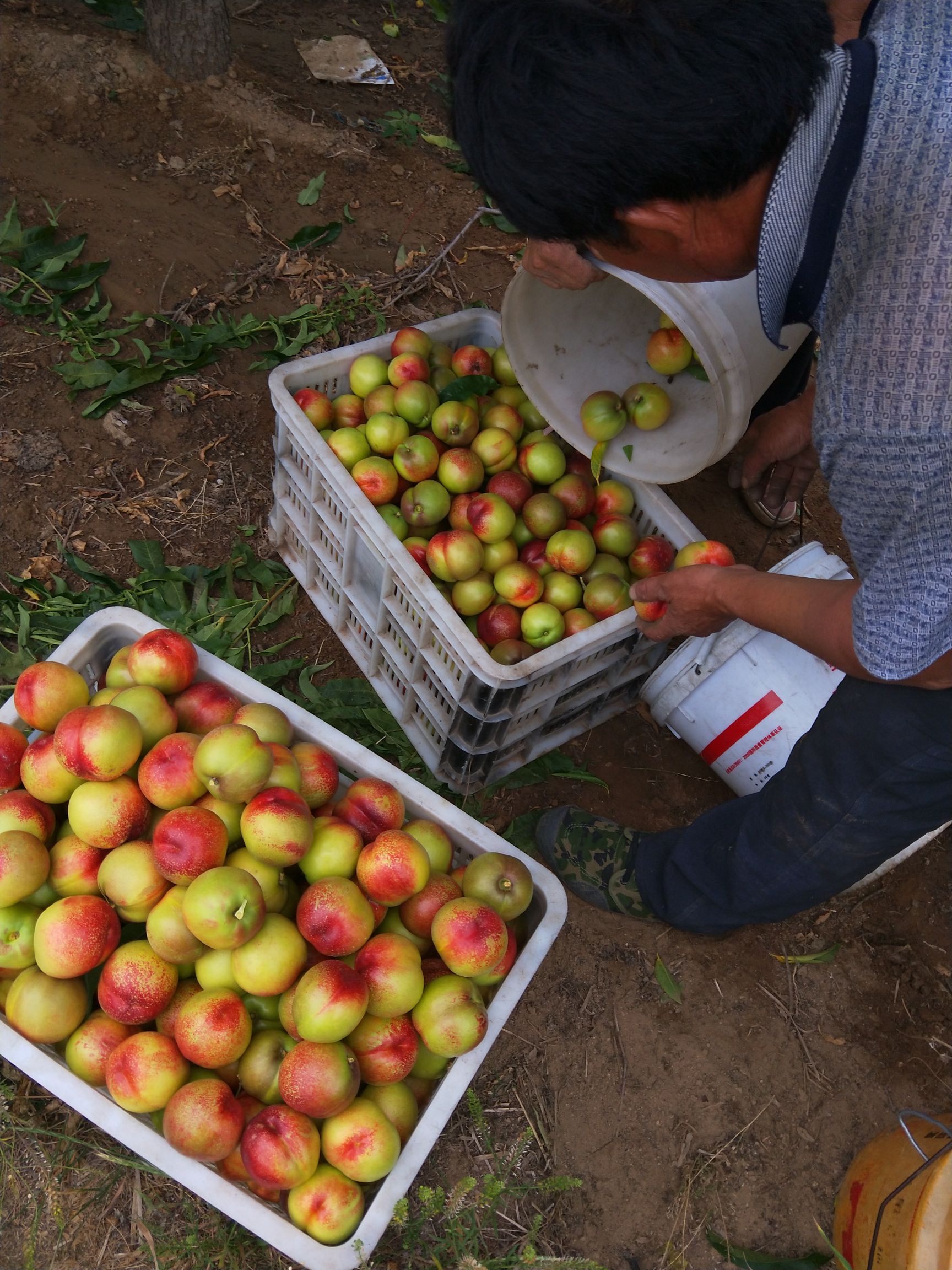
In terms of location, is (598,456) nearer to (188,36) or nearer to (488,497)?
(488,497)

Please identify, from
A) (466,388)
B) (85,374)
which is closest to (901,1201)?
(466,388)

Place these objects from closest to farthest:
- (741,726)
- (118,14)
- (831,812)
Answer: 1. (831,812)
2. (741,726)
3. (118,14)

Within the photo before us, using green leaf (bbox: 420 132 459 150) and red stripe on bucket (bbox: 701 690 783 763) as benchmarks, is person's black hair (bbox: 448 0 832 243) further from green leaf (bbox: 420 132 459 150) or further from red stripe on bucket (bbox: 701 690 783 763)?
green leaf (bbox: 420 132 459 150)

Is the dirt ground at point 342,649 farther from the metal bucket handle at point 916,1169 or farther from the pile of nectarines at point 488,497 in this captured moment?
the pile of nectarines at point 488,497

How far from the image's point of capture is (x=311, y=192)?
4.39 meters

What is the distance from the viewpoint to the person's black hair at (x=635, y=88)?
1337mm

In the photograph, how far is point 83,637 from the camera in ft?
7.15

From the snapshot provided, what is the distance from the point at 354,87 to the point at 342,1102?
526 cm

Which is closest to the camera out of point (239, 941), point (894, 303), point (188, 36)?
point (894, 303)

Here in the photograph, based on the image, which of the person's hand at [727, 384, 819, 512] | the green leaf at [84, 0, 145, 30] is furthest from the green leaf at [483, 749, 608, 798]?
the green leaf at [84, 0, 145, 30]

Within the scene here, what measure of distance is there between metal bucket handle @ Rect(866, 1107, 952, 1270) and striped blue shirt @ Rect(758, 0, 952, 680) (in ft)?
4.11

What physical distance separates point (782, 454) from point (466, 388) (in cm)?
112

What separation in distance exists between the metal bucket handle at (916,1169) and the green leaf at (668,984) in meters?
0.73

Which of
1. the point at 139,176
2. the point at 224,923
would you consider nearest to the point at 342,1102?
the point at 224,923
